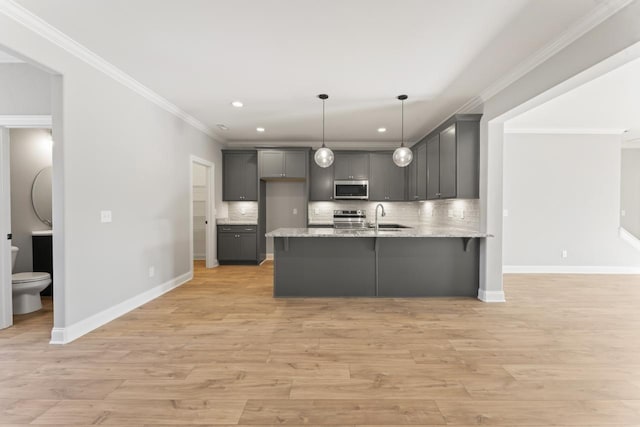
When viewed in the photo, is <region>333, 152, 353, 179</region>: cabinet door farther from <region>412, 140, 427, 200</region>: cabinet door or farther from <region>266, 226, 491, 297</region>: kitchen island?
<region>266, 226, 491, 297</region>: kitchen island

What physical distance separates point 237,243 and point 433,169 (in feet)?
13.6

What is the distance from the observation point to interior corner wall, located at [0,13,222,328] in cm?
266

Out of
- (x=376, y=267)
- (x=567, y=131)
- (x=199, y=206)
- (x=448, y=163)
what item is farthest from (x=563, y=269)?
(x=199, y=206)

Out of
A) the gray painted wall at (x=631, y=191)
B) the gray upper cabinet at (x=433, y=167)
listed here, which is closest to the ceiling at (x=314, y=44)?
the gray upper cabinet at (x=433, y=167)

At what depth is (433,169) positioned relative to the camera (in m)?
4.96

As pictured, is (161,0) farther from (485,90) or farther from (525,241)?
(525,241)

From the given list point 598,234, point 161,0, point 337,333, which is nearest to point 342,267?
point 337,333

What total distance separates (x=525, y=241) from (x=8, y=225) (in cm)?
752

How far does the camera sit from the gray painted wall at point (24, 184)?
3.88 metres

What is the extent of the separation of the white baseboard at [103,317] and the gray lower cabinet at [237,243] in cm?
188

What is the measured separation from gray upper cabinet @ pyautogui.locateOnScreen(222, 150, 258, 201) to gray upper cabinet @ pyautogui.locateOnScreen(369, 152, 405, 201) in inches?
101

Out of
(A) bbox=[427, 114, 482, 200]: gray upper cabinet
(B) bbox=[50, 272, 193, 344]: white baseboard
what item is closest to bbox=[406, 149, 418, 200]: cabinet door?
(A) bbox=[427, 114, 482, 200]: gray upper cabinet

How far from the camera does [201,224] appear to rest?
7539 mm

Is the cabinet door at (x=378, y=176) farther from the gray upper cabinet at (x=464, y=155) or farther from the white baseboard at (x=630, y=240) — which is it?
the white baseboard at (x=630, y=240)
